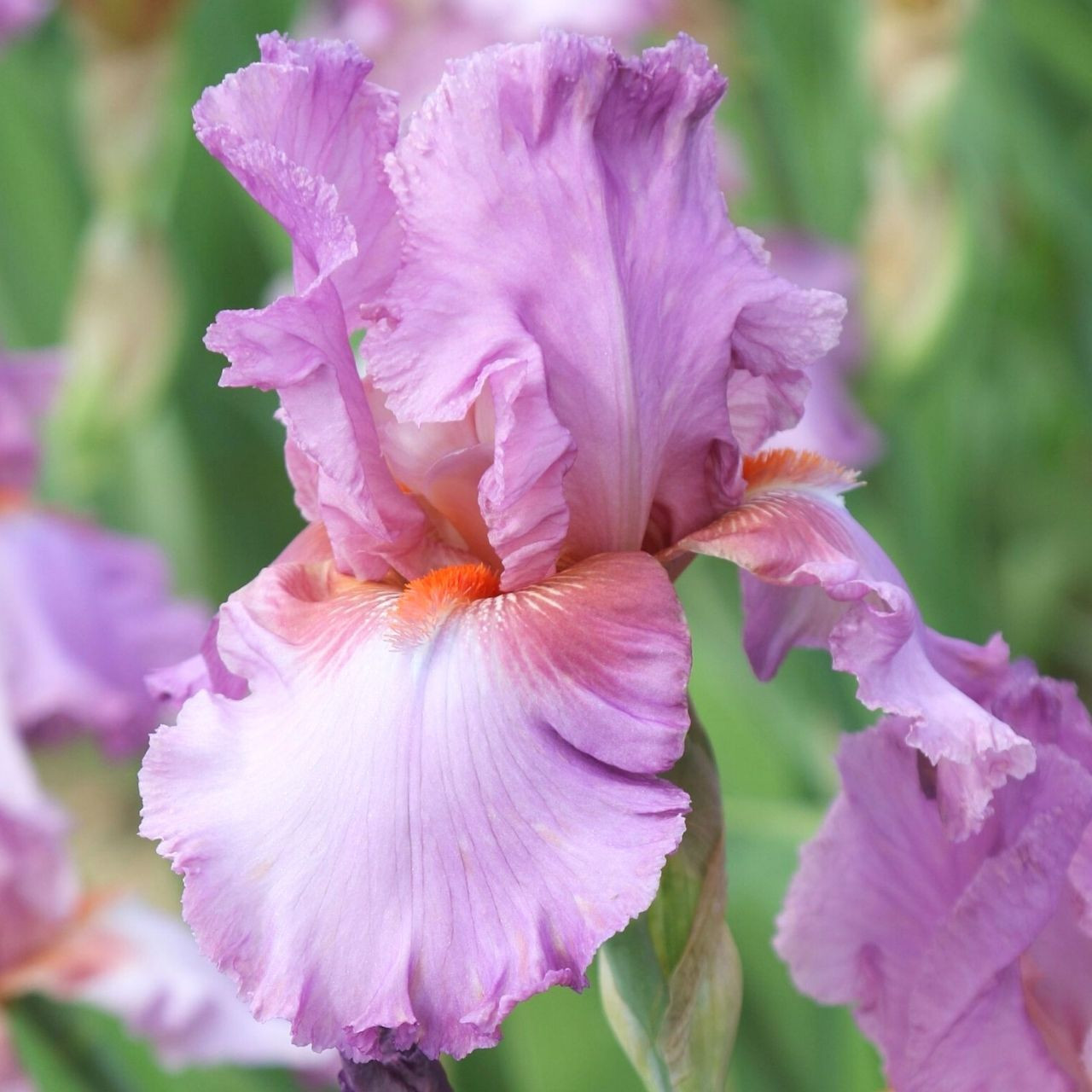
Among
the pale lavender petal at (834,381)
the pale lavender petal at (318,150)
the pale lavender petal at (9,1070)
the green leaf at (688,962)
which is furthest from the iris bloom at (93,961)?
the pale lavender petal at (834,381)

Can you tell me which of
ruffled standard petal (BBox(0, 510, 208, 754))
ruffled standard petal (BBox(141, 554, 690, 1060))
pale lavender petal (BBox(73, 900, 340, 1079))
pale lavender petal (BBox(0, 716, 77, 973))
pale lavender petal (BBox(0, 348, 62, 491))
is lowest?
pale lavender petal (BBox(73, 900, 340, 1079))

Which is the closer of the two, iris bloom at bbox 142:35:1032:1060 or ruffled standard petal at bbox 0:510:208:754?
iris bloom at bbox 142:35:1032:1060

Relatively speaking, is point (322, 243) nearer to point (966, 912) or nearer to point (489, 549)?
point (489, 549)

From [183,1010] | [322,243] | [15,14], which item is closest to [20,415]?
[15,14]

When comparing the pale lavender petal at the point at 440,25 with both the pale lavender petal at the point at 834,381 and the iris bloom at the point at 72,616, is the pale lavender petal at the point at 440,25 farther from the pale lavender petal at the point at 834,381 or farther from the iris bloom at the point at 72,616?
the iris bloom at the point at 72,616

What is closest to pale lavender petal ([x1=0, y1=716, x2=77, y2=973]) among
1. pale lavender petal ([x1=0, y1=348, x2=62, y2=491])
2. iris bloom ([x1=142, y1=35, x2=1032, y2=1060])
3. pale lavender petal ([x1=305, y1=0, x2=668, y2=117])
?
pale lavender petal ([x1=0, y1=348, x2=62, y2=491])

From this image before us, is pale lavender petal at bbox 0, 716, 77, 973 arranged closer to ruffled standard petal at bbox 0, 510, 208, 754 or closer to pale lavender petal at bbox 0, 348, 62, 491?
ruffled standard petal at bbox 0, 510, 208, 754

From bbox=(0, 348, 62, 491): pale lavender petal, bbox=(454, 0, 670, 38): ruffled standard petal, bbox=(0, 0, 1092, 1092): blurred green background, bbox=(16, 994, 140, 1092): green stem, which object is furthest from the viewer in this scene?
bbox=(454, 0, 670, 38): ruffled standard petal
